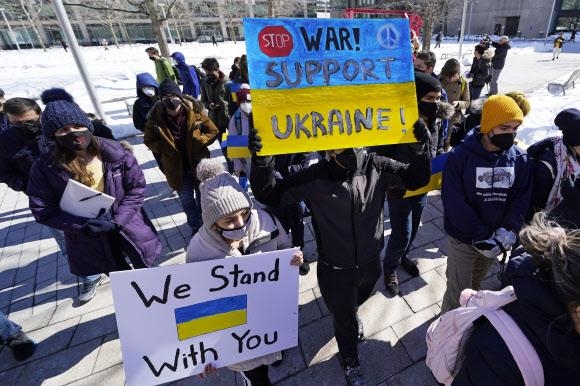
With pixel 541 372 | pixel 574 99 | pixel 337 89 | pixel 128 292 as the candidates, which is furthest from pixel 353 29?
pixel 574 99

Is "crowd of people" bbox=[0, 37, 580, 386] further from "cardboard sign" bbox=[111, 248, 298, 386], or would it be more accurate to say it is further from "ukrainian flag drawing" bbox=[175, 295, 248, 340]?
"ukrainian flag drawing" bbox=[175, 295, 248, 340]

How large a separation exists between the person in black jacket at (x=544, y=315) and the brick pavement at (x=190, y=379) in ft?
5.09

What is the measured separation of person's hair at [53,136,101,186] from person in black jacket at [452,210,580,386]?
8.43ft

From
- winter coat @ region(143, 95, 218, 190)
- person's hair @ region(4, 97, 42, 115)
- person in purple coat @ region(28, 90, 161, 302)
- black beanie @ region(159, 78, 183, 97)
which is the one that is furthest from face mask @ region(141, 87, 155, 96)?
person in purple coat @ region(28, 90, 161, 302)

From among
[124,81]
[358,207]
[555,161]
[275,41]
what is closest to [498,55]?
[555,161]

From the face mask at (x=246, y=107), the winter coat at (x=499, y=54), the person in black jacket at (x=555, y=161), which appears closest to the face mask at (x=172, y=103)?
the face mask at (x=246, y=107)

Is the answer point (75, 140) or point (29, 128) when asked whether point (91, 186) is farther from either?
point (29, 128)

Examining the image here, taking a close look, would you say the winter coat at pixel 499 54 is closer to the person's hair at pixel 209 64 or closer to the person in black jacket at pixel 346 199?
the person's hair at pixel 209 64

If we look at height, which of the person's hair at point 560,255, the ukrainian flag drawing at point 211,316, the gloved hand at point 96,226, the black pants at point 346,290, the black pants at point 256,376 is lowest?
the black pants at point 256,376

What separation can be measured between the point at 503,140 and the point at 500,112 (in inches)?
7.4

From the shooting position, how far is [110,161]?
96.7 inches

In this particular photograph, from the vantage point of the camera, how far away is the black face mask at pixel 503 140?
6.71 ft

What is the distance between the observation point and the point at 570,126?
2.14 m

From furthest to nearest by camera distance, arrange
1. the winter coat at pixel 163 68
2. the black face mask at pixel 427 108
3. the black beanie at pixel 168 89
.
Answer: the winter coat at pixel 163 68, the black beanie at pixel 168 89, the black face mask at pixel 427 108
